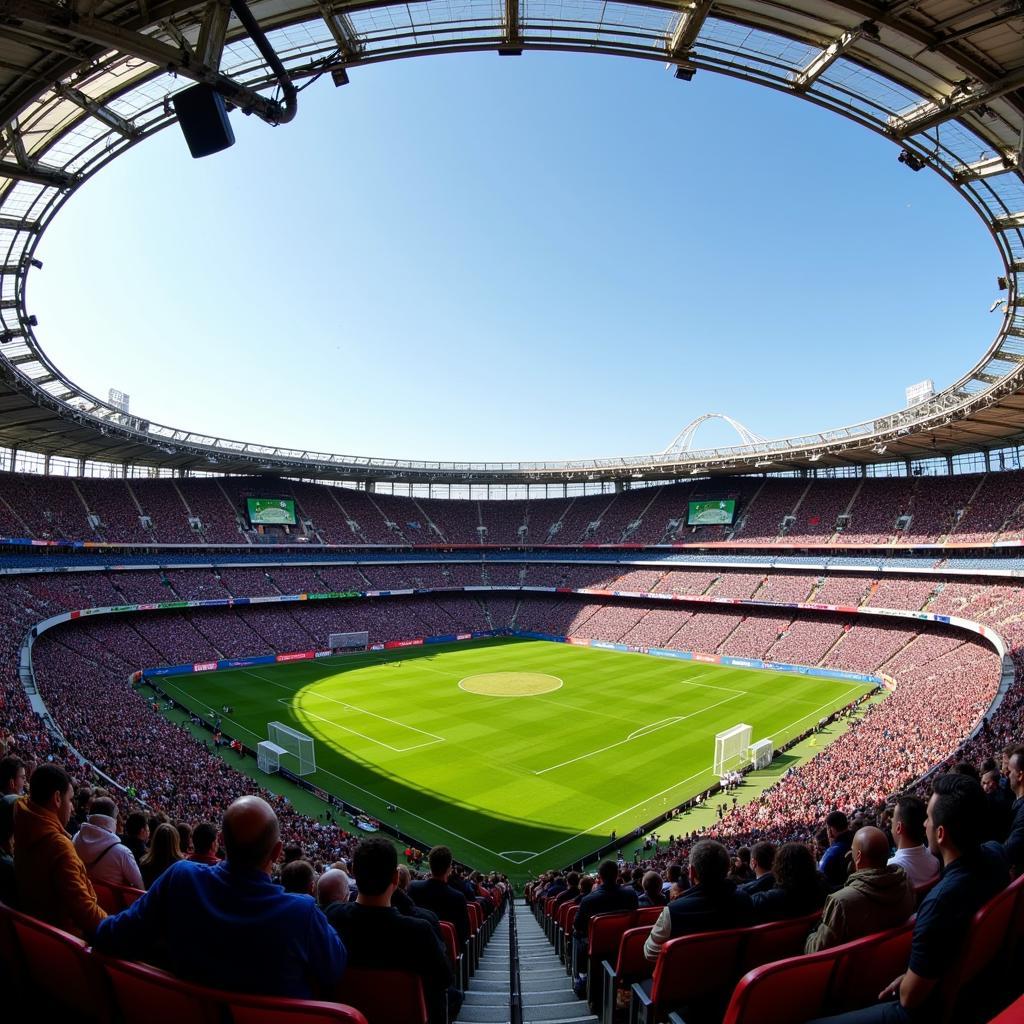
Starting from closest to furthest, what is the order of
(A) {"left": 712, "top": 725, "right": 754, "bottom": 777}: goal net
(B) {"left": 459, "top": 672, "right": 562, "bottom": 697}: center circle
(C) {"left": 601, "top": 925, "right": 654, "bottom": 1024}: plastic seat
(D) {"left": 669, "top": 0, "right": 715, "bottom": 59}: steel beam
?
1. (C) {"left": 601, "top": 925, "right": 654, "bottom": 1024}: plastic seat
2. (D) {"left": 669, "top": 0, "right": 715, "bottom": 59}: steel beam
3. (A) {"left": 712, "top": 725, "right": 754, "bottom": 777}: goal net
4. (B) {"left": 459, "top": 672, "right": 562, "bottom": 697}: center circle

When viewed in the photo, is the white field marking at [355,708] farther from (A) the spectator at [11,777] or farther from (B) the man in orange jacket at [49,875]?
(B) the man in orange jacket at [49,875]

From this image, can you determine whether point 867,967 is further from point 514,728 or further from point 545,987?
point 514,728

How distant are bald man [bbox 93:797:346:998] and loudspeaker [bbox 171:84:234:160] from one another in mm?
9576

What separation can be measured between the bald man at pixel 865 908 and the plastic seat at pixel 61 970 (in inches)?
157

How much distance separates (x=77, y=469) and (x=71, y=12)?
2208 inches

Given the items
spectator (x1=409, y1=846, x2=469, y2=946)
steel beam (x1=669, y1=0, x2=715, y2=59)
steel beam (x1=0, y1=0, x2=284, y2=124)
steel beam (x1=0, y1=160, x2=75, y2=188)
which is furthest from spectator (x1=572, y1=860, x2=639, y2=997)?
steel beam (x1=0, y1=160, x2=75, y2=188)

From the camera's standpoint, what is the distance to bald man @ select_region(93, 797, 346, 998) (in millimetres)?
2711

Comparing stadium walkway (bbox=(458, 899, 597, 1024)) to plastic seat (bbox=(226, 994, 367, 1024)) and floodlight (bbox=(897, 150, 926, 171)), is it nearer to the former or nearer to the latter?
plastic seat (bbox=(226, 994, 367, 1024))

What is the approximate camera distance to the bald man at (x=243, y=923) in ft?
8.89

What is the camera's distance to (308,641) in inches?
2147

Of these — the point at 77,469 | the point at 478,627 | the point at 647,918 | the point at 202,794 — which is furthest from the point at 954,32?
the point at 77,469

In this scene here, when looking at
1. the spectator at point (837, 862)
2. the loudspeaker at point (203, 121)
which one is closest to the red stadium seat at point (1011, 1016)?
the spectator at point (837, 862)

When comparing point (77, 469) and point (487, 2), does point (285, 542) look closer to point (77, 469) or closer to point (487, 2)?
point (77, 469)

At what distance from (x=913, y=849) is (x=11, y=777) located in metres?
7.70
